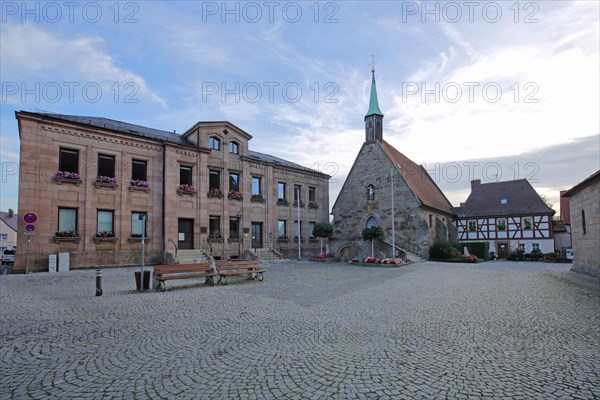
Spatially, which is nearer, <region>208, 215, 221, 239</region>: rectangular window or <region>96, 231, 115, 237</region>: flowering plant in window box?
<region>96, 231, 115, 237</region>: flowering plant in window box

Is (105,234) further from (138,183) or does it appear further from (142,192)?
(138,183)

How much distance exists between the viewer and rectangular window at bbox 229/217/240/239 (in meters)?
27.3

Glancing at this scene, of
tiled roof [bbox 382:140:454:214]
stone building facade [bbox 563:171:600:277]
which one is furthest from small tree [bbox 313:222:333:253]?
stone building facade [bbox 563:171:600:277]

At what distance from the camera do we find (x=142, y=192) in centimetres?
2297

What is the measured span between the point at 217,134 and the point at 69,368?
77.7 feet

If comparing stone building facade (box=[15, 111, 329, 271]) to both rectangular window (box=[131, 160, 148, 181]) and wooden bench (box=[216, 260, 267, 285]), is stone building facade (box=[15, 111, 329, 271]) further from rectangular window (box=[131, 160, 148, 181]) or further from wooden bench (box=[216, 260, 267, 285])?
wooden bench (box=[216, 260, 267, 285])

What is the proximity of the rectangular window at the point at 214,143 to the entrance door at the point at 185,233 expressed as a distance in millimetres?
5886

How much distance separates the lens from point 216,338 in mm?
6082

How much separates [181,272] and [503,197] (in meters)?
35.3

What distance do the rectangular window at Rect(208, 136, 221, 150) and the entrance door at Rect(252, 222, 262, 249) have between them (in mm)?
6893

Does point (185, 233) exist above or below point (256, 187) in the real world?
below

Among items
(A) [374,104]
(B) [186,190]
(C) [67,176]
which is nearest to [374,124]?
(A) [374,104]

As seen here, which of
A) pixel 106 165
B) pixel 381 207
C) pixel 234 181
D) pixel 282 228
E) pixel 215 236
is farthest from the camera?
pixel 381 207

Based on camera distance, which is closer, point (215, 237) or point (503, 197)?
point (215, 237)
